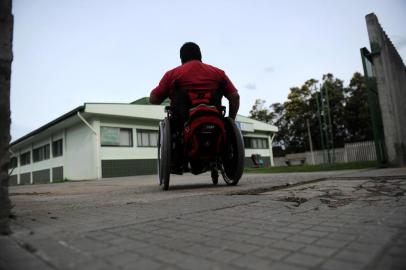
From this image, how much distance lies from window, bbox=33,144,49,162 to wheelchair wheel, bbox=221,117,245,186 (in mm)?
22441

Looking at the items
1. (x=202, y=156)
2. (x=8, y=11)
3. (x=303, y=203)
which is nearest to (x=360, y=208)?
(x=303, y=203)

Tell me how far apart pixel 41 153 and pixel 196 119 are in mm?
24604

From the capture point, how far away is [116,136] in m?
19.0

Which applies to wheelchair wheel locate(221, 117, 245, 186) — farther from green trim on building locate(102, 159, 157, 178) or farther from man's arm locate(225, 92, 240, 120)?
green trim on building locate(102, 159, 157, 178)

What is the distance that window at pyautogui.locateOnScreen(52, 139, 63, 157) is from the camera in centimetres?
2118

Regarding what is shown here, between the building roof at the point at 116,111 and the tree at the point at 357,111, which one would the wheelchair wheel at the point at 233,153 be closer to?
the building roof at the point at 116,111

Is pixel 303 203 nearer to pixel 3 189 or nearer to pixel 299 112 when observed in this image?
pixel 3 189

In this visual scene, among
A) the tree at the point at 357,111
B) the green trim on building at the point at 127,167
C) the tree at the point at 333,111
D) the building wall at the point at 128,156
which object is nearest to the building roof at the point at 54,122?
the building wall at the point at 128,156

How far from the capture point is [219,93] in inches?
150

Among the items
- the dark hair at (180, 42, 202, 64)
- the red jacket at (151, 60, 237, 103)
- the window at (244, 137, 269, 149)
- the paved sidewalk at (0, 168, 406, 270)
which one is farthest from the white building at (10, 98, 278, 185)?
the paved sidewalk at (0, 168, 406, 270)

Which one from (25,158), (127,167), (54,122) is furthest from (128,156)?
(25,158)

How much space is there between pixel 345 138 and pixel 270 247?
4732 centimetres

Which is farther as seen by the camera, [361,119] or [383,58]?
[361,119]

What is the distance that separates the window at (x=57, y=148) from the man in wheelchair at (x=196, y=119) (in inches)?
776
